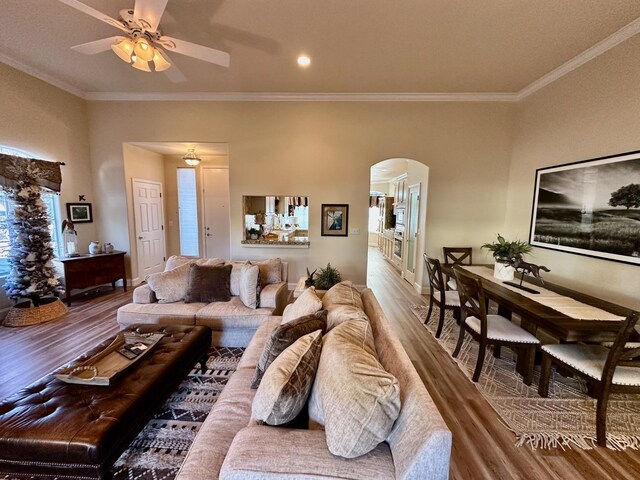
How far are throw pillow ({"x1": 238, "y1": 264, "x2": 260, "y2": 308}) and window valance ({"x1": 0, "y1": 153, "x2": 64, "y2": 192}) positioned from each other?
10.8 ft

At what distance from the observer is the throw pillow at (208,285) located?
3117 mm

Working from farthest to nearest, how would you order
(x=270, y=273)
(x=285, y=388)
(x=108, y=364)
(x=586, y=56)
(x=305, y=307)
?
1. (x=270, y=273)
2. (x=586, y=56)
3. (x=305, y=307)
4. (x=108, y=364)
5. (x=285, y=388)

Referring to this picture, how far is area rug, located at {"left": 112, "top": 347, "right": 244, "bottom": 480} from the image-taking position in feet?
5.29

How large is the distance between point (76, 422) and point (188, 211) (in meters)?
5.63

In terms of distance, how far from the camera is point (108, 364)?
5.84ft

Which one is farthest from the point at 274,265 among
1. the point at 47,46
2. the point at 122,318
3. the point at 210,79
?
the point at 47,46

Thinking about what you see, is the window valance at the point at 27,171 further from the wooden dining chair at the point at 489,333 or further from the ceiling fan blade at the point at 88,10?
the wooden dining chair at the point at 489,333

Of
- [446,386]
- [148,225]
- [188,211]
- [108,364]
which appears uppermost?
[188,211]

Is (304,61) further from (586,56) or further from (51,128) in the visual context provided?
(51,128)

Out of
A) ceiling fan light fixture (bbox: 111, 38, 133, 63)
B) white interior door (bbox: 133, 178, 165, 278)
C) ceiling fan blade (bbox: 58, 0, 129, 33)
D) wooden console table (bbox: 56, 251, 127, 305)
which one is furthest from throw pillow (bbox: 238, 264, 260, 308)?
white interior door (bbox: 133, 178, 165, 278)

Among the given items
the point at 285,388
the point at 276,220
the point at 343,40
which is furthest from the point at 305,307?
the point at 276,220

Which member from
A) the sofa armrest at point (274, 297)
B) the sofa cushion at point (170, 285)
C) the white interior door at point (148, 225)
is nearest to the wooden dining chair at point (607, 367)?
the sofa armrest at point (274, 297)

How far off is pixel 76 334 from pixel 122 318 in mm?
940

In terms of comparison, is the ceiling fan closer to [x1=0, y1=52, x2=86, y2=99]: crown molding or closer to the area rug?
[x1=0, y1=52, x2=86, y2=99]: crown molding
